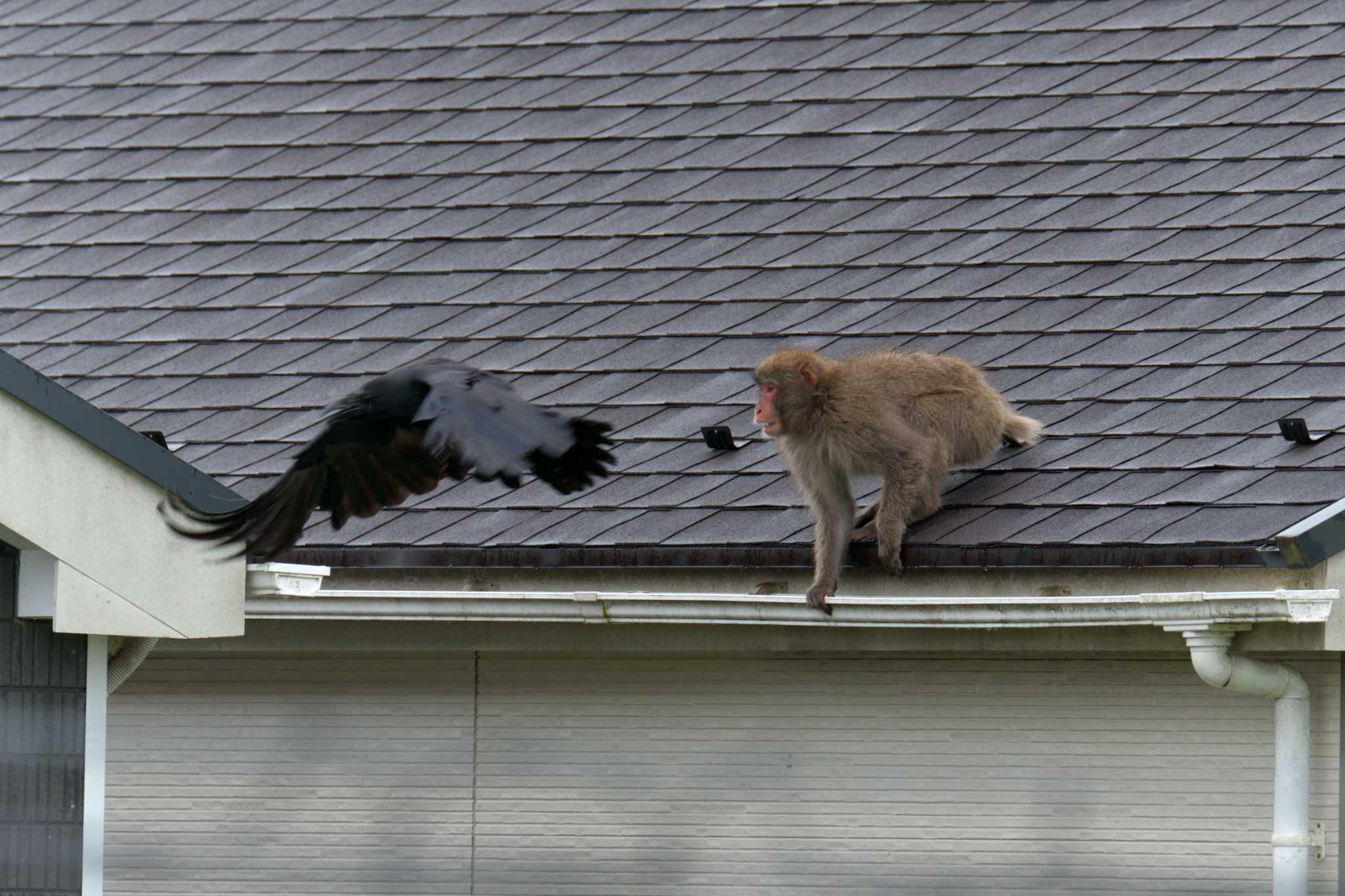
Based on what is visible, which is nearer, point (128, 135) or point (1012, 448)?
point (1012, 448)

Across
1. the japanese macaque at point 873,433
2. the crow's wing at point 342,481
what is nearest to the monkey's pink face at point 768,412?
the japanese macaque at point 873,433

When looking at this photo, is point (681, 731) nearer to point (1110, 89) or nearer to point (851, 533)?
point (851, 533)

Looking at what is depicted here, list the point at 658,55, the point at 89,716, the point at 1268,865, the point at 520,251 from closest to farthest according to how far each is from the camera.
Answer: the point at 89,716
the point at 1268,865
the point at 520,251
the point at 658,55

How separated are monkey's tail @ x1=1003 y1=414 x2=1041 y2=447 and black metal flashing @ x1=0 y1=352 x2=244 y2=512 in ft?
8.34

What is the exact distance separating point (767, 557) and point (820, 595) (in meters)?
0.24

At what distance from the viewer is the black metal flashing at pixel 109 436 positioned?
4930 millimetres

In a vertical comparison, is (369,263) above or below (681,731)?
above

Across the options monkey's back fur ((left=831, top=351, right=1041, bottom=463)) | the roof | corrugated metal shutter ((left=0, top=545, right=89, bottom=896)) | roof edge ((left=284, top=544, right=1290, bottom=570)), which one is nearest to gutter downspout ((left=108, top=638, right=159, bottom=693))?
corrugated metal shutter ((left=0, top=545, right=89, bottom=896))

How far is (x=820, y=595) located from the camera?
6078 millimetres

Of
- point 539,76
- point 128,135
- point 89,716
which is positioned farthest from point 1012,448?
point 128,135

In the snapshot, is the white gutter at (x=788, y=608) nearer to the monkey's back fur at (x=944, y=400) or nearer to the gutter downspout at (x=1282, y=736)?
the gutter downspout at (x=1282, y=736)

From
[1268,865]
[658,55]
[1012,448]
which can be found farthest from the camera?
[658,55]

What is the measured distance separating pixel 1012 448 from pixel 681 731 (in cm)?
147

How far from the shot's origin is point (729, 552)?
6230 mm
